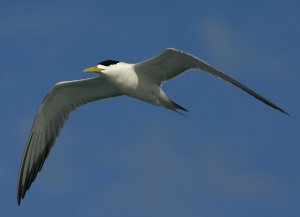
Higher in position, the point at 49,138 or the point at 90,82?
the point at 90,82

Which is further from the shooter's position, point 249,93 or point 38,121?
point 38,121

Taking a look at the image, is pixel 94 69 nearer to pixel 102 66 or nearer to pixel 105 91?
pixel 102 66

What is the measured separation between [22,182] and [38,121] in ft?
4.60

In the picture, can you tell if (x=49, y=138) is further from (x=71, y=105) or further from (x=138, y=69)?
(x=138, y=69)

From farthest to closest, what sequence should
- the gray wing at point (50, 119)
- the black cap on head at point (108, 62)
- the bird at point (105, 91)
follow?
the gray wing at point (50, 119) < the black cap on head at point (108, 62) < the bird at point (105, 91)

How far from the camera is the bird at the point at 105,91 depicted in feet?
39.4

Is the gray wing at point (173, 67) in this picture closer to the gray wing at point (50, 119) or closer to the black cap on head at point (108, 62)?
the black cap on head at point (108, 62)

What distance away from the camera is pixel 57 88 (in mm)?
13320

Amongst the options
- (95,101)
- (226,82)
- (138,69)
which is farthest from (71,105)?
(226,82)

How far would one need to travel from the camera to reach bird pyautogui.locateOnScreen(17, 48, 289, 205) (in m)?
12.0

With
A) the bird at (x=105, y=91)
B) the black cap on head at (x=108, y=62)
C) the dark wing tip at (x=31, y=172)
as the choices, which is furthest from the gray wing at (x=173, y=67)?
the dark wing tip at (x=31, y=172)

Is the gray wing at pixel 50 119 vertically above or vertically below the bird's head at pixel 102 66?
below

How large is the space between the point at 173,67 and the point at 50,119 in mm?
3251

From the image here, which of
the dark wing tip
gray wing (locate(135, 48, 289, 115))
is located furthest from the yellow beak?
the dark wing tip
